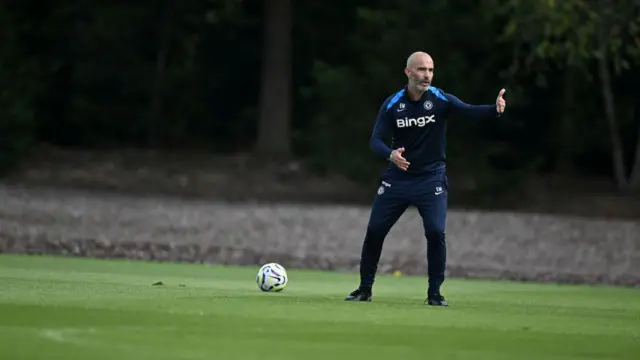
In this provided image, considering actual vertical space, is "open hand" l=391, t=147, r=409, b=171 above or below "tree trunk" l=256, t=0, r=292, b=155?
below

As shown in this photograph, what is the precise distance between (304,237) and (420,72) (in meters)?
14.0

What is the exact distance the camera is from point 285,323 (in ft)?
36.9

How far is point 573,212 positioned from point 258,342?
75.1 ft

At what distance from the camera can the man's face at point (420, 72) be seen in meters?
13.7

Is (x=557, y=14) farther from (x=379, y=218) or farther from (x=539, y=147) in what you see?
(x=379, y=218)

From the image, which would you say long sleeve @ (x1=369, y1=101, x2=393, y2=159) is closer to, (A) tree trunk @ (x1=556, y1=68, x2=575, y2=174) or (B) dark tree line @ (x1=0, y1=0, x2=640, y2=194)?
(B) dark tree line @ (x1=0, y1=0, x2=640, y2=194)

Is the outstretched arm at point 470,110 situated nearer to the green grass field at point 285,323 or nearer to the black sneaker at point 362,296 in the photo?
the green grass field at point 285,323

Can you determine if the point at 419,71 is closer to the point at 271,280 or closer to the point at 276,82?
the point at 271,280

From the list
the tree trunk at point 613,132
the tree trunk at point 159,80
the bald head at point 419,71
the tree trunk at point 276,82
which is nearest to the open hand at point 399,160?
the bald head at point 419,71

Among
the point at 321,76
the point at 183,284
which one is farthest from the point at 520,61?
the point at 183,284

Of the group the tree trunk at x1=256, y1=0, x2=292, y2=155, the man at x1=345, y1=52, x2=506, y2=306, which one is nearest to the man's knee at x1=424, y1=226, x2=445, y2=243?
the man at x1=345, y1=52, x2=506, y2=306

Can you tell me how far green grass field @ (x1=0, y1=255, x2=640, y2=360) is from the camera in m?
9.58

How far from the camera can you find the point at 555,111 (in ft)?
112

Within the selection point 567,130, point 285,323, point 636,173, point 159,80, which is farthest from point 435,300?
point 159,80
